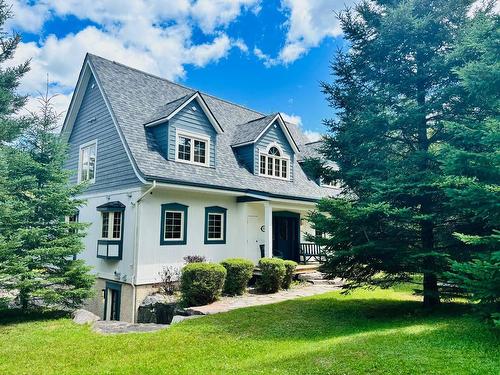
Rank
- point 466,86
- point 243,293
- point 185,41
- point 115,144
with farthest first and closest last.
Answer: point 185,41
point 115,144
point 243,293
point 466,86

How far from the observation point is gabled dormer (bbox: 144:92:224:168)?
13297 millimetres

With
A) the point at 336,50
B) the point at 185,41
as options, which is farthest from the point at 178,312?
the point at 185,41

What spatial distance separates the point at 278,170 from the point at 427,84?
894cm

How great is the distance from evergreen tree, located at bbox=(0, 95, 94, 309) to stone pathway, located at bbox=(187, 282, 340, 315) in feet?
11.4

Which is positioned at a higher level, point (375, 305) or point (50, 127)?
point (50, 127)

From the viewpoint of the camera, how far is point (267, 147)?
1658 cm

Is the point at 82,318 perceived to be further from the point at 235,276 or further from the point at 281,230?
the point at 281,230

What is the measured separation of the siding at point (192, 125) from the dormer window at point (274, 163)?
2921 millimetres

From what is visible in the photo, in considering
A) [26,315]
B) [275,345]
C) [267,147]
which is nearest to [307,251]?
[267,147]

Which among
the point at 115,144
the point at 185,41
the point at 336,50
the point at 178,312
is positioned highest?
the point at 185,41

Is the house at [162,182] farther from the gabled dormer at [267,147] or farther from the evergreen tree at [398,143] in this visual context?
the evergreen tree at [398,143]

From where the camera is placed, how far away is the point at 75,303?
388 inches

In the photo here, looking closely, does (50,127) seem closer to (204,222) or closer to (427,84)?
(204,222)

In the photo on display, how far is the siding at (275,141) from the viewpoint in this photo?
1622cm
